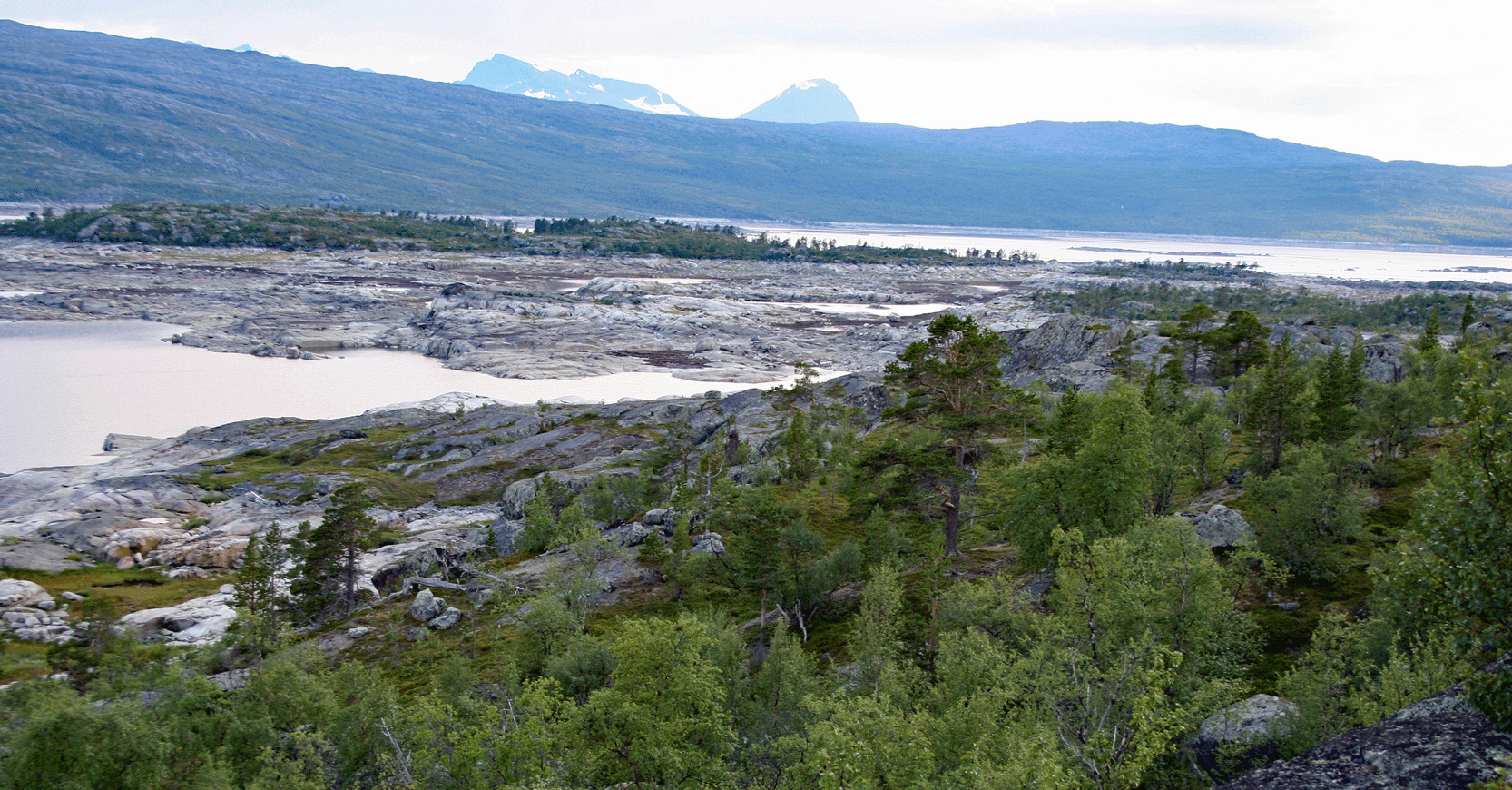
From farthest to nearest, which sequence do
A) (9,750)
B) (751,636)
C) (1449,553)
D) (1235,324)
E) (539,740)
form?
1. (1235,324)
2. (751,636)
3. (9,750)
4. (539,740)
5. (1449,553)

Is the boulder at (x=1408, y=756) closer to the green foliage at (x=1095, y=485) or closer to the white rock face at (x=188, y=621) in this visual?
the green foliage at (x=1095, y=485)

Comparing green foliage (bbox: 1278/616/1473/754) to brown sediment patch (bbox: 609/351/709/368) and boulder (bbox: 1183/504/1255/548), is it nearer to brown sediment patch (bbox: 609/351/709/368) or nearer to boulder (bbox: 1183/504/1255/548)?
boulder (bbox: 1183/504/1255/548)

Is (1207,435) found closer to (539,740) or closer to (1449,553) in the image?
(1449,553)

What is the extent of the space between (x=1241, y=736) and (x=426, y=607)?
4395 cm

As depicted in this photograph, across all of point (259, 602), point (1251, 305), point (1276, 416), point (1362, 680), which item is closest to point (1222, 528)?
point (1276, 416)

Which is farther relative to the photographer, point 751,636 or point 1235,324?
point 1235,324

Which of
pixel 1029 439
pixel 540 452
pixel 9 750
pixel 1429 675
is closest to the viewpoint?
pixel 1429 675

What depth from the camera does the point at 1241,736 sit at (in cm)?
2362

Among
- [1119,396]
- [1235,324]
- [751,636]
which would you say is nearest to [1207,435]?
[1119,396]

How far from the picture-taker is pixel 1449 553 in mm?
14445

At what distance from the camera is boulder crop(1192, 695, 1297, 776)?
909 inches

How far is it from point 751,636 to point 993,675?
19.7 metres

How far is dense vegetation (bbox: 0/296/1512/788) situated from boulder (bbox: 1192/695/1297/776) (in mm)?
345

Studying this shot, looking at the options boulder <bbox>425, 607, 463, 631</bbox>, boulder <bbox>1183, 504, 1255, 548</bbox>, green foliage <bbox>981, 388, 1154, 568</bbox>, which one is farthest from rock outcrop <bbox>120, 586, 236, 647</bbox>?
boulder <bbox>1183, 504, 1255, 548</bbox>
